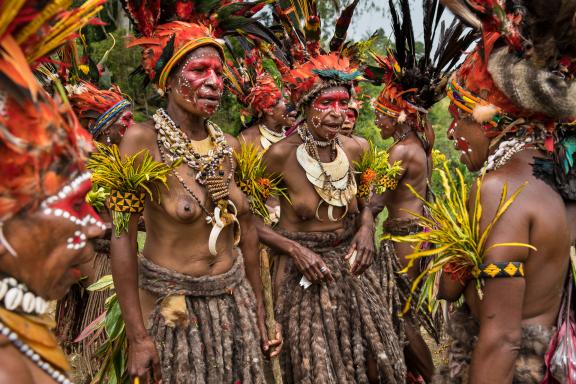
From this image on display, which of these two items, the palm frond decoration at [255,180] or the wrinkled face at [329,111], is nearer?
the palm frond decoration at [255,180]

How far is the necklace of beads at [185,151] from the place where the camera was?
325 centimetres

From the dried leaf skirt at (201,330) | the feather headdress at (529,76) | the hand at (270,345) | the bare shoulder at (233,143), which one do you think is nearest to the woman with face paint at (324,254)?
the hand at (270,345)

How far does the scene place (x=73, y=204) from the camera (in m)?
1.66

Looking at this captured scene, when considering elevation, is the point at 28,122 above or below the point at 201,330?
above

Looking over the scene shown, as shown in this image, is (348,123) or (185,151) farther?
(348,123)

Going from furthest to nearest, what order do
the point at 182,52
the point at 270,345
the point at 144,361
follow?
the point at 270,345 < the point at 182,52 < the point at 144,361

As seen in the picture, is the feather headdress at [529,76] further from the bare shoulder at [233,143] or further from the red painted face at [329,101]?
the red painted face at [329,101]

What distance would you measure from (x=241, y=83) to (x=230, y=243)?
450 centimetres

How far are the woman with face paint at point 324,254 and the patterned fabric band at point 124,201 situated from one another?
1356 mm

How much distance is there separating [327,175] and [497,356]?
2.19 m

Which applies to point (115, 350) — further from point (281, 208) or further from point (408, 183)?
point (408, 183)

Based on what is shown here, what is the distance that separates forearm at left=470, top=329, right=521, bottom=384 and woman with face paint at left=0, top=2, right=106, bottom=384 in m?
1.55

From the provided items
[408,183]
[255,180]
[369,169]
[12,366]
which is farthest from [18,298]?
[408,183]

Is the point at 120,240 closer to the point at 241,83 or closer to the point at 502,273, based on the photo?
the point at 502,273
